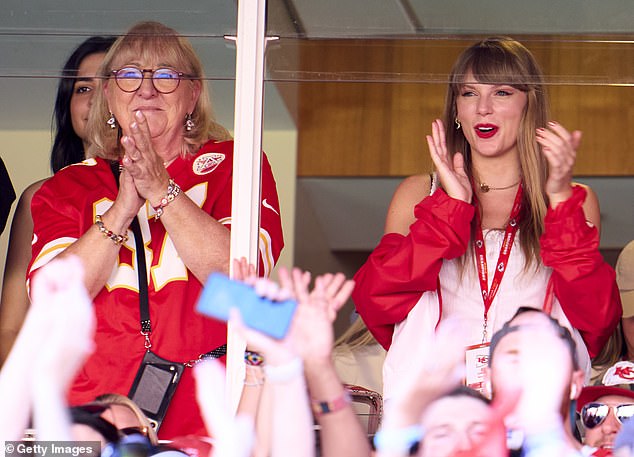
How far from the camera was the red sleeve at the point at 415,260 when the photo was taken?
10.1 feet

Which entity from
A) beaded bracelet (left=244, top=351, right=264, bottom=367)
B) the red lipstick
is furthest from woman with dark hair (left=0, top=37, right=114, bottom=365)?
the red lipstick

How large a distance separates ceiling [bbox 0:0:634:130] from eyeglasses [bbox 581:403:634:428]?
0.87 m

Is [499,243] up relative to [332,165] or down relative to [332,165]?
down

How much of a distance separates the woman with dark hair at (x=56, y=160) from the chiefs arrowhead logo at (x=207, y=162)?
34 centimetres

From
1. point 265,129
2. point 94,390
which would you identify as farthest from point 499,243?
point 94,390

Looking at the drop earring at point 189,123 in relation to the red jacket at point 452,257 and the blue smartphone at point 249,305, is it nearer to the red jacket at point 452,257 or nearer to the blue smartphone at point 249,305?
the red jacket at point 452,257

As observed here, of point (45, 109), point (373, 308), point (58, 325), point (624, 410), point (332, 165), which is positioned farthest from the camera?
point (332, 165)

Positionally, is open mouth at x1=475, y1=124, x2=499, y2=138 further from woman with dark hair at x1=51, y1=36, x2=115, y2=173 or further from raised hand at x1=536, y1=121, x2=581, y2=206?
woman with dark hair at x1=51, y1=36, x2=115, y2=173

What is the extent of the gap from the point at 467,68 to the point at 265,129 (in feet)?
1.68

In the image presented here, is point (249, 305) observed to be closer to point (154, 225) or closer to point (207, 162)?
point (154, 225)

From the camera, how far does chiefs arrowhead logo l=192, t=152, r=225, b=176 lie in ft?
→ 10.7

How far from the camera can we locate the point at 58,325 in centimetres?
265

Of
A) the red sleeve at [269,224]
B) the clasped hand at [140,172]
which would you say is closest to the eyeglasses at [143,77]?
the clasped hand at [140,172]

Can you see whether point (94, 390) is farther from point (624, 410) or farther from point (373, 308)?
point (624, 410)
